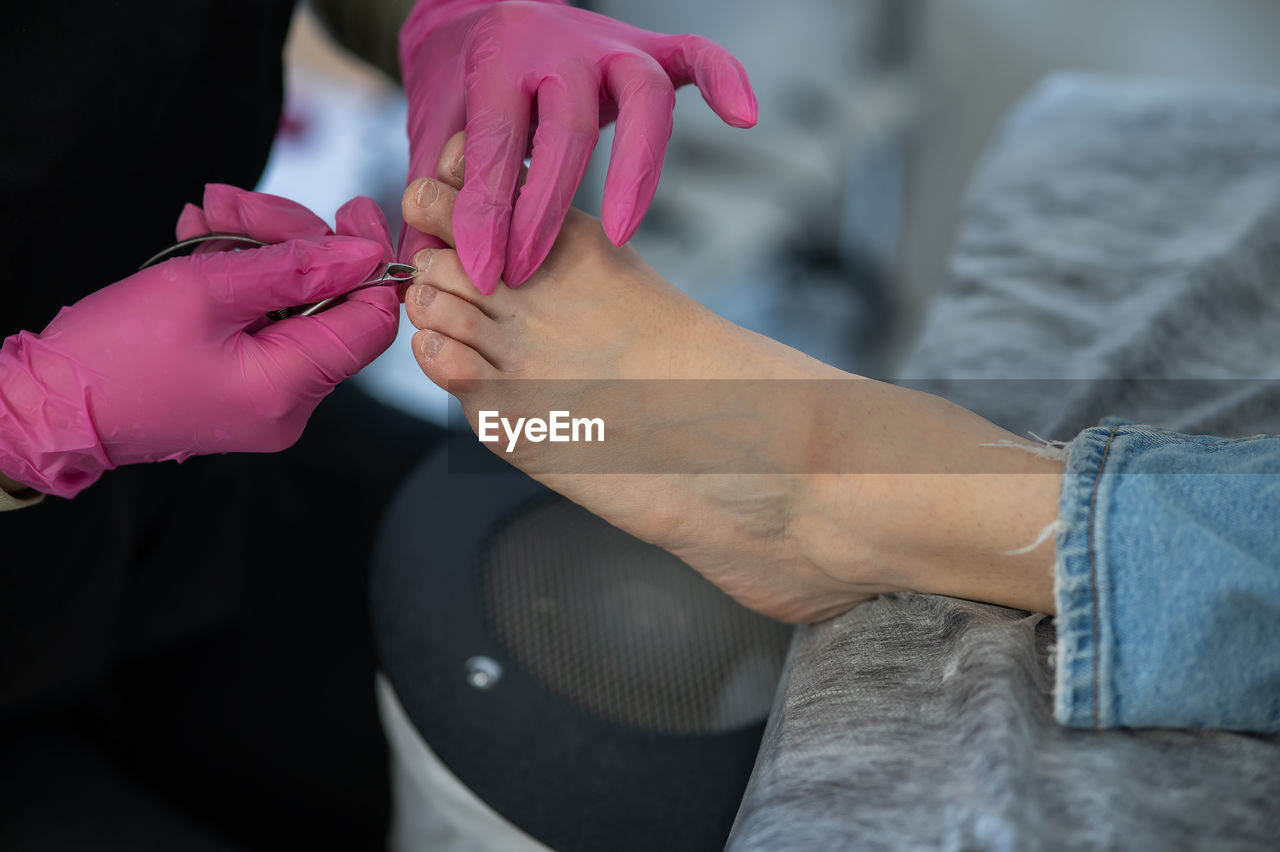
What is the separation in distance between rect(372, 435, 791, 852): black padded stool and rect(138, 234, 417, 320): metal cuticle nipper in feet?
0.73

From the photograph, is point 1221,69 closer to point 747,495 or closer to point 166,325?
point 747,495

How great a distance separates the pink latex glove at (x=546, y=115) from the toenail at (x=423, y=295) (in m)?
0.04

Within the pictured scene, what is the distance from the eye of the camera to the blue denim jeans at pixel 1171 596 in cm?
50

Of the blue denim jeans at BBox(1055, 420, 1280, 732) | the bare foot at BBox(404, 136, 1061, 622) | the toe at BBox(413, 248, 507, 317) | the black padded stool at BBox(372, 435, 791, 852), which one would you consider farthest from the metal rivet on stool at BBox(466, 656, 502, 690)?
the blue denim jeans at BBox(1055, 420, 1280, 732)

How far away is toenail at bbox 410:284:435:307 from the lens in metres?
0.66

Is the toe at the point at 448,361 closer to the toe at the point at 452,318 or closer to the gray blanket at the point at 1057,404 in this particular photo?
the toe at the point at 452,318

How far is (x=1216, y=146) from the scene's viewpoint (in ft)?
3.59

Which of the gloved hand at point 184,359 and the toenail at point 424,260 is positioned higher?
the toenail at point 424,260

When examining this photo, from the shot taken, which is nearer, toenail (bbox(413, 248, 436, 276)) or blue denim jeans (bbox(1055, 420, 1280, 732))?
blue denim jeans (bbox(1055, 420, 1280, 732))

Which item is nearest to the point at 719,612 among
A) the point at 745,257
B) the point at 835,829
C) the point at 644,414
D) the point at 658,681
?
the point at 658,681

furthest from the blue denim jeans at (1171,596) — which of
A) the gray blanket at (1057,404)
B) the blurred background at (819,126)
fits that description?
the blurred background at (819,126)

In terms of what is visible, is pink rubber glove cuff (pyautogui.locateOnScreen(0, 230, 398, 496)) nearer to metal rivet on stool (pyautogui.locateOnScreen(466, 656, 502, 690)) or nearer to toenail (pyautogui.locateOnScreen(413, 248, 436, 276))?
toenail (pyautogui.locateOnScreen(413, 248, 436, 276))

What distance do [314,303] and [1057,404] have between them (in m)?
0.59

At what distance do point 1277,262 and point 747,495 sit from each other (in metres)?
0.62
